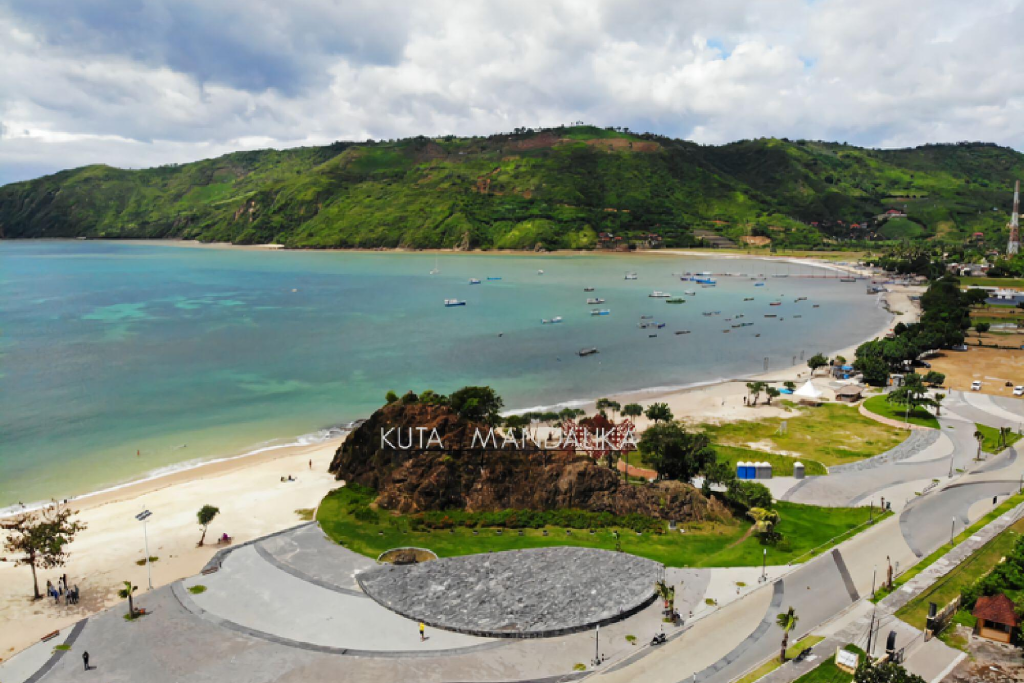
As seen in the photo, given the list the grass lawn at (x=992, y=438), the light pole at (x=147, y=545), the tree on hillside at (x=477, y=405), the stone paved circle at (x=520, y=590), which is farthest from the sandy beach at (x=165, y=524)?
the grass lawn at (x=992, y=438)

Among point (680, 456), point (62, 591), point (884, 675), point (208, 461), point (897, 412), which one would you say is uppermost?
point (680, 456)

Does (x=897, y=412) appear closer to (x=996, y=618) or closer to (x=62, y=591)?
(x=996, y=618)

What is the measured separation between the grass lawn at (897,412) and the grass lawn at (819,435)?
5.92 ft

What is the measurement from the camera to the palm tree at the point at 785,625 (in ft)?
79.2

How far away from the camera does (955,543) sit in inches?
1325

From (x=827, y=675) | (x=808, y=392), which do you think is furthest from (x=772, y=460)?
(x=827, y=675)

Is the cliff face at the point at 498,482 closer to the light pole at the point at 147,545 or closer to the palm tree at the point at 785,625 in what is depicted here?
the palm tree at the point at 785,625

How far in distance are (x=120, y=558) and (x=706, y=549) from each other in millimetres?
33293

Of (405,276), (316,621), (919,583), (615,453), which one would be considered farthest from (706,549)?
(405,276)

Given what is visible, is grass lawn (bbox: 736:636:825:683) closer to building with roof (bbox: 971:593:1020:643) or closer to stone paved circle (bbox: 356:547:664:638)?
stone paved circle (bbox: 356:547:664:638)

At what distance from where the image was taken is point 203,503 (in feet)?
143

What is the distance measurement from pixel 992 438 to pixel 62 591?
219 ft

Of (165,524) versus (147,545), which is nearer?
(147,545)

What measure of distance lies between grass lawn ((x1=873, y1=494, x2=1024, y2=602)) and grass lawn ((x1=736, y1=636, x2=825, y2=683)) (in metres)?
5.06
